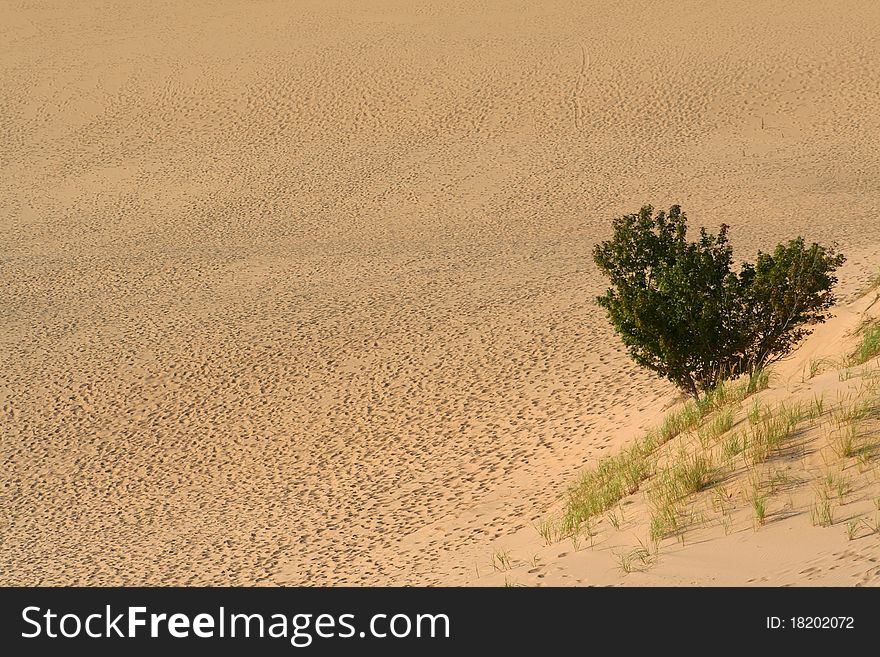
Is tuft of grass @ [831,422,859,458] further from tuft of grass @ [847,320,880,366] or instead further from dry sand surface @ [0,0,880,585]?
dry sand surface @ [0,0,880,585]

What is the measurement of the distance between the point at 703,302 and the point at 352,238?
10039 mm

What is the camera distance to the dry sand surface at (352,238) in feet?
31.2

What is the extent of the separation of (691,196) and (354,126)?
9.05m

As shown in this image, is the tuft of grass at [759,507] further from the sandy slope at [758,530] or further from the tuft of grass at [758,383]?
the tuft of grass at [758,383]

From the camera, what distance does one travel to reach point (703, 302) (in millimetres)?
8758

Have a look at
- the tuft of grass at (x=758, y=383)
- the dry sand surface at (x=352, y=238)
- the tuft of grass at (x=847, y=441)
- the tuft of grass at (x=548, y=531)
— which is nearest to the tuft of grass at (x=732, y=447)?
the tuft of grass at (x=847, y=441)

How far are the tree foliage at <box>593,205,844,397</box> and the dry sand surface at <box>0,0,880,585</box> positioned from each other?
0.92 metres

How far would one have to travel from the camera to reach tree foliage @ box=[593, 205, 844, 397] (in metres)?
8.76

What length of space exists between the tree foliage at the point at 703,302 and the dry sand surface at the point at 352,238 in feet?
3.01

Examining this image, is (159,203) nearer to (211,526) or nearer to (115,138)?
(115,138)

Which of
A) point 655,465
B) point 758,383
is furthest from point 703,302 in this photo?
point 655,465

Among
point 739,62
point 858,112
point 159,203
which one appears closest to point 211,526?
point 159,203

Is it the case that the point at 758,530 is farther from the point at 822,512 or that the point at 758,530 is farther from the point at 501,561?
the point at 501,561

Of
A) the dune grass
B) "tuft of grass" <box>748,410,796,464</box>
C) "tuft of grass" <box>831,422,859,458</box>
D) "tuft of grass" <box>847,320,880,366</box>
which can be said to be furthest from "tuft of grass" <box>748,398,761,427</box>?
"tuft of grass" <box>847,320,880,366</box>
